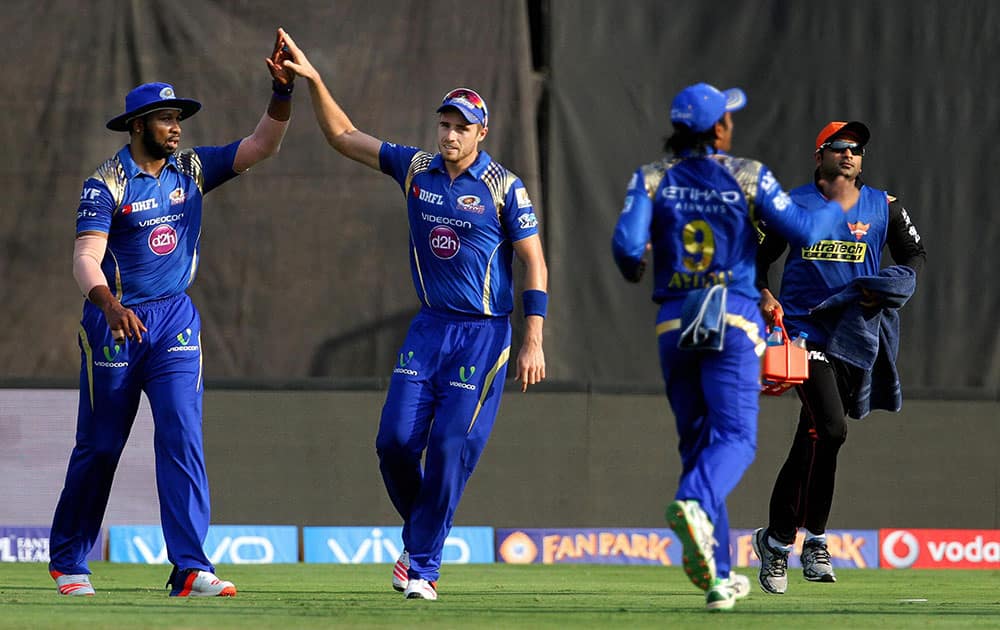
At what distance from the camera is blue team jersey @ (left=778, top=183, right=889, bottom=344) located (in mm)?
8547

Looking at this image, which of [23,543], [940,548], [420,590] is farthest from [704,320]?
[23,543]

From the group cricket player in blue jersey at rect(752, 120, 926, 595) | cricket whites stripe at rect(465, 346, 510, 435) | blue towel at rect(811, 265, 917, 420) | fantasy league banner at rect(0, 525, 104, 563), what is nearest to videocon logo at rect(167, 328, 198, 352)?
cricket whites stripe at rect(465, 346, 510, 435)

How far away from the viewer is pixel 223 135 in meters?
12.9

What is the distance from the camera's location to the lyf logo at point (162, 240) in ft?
24.3

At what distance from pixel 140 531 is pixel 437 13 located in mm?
4504

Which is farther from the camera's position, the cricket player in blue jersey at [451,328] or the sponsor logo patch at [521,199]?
the sponsor logo patch at [521,199]

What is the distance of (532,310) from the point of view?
7539mm

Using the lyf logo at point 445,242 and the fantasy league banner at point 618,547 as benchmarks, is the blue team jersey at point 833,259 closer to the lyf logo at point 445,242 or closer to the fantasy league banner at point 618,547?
the lyf logo at point 445,242

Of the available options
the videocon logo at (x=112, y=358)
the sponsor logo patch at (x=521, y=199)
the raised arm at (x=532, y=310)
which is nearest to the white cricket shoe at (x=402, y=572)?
the raised arm at (x=532, y=310)

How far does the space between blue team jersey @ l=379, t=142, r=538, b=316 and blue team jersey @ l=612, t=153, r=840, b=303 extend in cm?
114

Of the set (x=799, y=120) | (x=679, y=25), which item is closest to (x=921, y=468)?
(x=799, y=120)

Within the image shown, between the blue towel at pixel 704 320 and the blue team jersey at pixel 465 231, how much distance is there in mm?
1382

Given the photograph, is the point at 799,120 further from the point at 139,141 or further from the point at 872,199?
the point at 139,141

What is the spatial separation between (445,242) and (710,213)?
146 cm
